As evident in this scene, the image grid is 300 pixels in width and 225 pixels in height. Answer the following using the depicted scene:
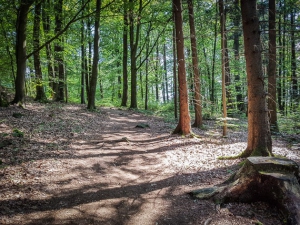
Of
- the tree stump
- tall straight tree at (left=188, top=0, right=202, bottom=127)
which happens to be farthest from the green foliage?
the tree stump

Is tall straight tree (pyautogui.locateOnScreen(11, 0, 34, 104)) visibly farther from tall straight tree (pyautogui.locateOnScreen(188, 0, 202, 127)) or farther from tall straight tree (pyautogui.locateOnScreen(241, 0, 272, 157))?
tall straight tree (pyautogui.locateOnScreen(241, 0, 272, 157))

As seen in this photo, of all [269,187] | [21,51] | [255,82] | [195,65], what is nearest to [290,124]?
[195,65]

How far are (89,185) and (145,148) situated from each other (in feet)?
12.3

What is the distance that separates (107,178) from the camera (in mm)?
5559

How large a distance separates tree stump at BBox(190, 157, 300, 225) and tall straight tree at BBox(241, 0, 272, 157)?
2.03 meters

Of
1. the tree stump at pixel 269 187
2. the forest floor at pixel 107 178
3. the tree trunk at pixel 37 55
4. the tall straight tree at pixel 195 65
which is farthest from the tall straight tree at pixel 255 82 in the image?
the tree trunk at pixel 37 55

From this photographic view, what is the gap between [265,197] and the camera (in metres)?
3.73

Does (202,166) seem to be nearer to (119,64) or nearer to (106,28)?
(106,28)

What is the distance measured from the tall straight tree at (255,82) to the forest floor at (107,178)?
107cm

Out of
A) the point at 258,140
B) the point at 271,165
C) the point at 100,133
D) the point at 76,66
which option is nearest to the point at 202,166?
the point at 258,140

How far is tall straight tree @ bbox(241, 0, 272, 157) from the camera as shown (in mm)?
5902

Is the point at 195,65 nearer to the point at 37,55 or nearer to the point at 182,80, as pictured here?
the point at 182,80

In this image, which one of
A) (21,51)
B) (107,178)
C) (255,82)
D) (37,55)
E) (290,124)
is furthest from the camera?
(37,55)

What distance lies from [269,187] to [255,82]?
3.38 m
